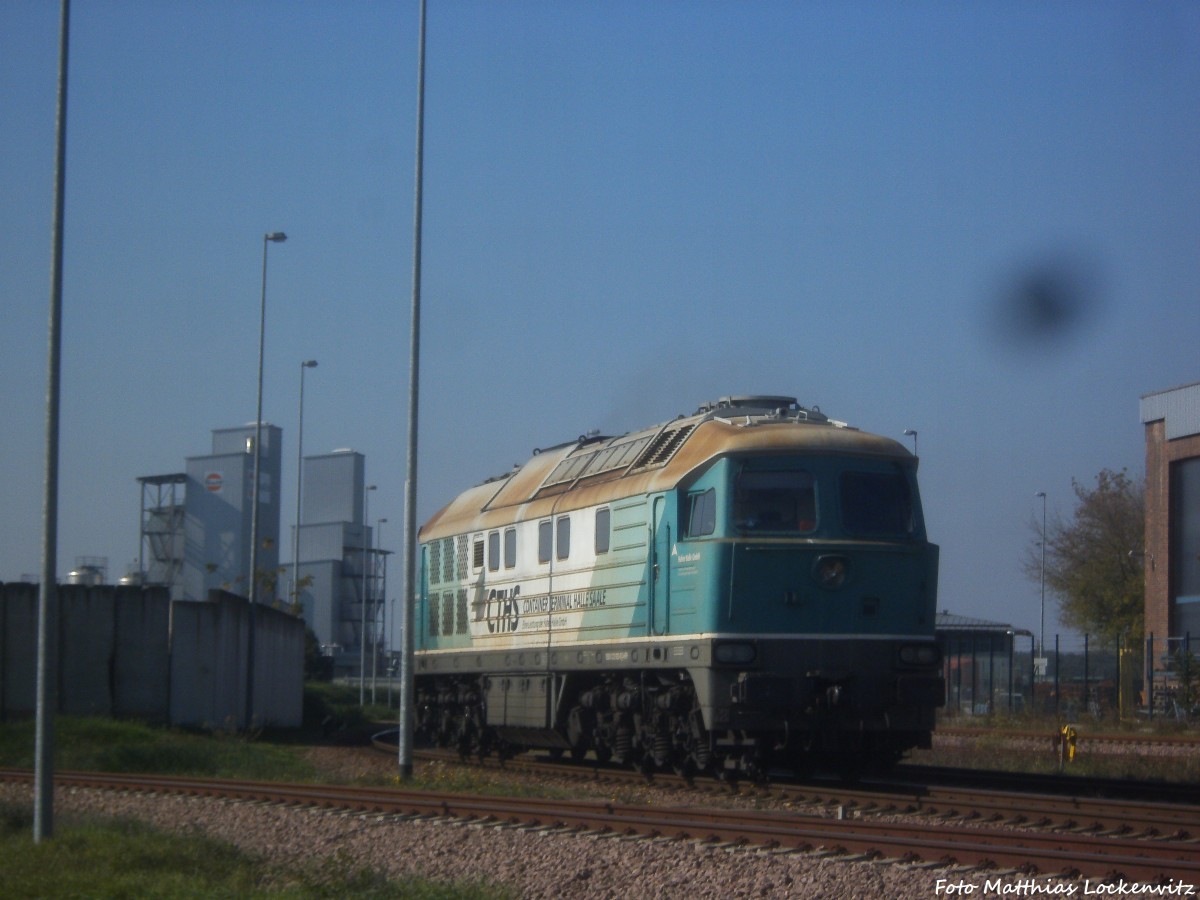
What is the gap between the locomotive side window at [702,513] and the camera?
55.8ft

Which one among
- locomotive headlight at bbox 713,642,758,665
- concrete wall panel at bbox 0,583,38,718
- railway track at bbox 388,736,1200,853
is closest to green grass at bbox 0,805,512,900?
railway track at bbox 388,736,1200,853

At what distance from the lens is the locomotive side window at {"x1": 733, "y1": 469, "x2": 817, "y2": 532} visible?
1694 cm

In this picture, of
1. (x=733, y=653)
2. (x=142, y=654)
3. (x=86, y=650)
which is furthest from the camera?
(x=142, y=654)

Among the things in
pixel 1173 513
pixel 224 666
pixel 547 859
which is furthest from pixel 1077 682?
pixel 547 859

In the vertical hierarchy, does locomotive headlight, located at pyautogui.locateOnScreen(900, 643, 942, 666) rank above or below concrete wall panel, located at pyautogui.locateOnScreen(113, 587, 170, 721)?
above

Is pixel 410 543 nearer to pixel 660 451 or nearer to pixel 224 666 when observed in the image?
pixel 660 451

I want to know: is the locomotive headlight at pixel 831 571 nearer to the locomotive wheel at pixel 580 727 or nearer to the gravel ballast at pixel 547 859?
the gravel ballast at pixel 547 859

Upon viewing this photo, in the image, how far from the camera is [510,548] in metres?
22.6

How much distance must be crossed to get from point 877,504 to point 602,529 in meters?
3.91

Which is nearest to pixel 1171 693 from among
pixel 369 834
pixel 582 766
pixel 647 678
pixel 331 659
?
pixel 582 766

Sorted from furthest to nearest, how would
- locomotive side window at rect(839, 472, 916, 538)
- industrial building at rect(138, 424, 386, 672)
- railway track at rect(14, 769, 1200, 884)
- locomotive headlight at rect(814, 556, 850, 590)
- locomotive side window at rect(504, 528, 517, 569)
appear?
industrial building at rect(138, 424, 386, 672) → locomotive side window at rect(504, 528, 517, 569) → locomotive side window at rect(839, 472, 916, 538) → locomotive headlight at rect(814, 556, 850, 590) → railway track at rect(14, 769, 1200, 884)

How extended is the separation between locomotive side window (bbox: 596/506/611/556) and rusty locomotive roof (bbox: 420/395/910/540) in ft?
0.61

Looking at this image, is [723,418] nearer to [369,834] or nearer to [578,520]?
[578,520]

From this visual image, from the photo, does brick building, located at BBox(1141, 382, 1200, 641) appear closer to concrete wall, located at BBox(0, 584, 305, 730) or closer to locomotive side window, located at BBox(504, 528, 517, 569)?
concrete wall, located at BBox(0, 584, 305, 730)
